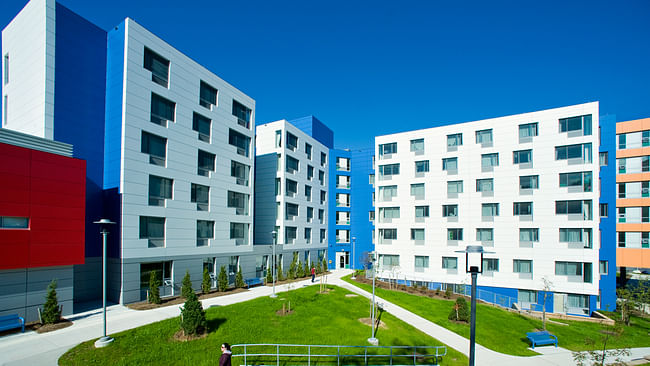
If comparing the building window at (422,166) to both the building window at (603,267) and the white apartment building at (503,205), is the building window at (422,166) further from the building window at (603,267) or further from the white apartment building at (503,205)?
the building window at (603,267)

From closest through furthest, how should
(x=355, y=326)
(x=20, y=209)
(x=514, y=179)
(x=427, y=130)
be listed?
(x=20, y=209) < (x=355, y=326) < (x=514, y=179) < (x=427, y=130)

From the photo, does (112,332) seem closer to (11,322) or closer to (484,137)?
(11,322)

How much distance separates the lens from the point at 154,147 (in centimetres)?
2236

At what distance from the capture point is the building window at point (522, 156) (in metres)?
30.8

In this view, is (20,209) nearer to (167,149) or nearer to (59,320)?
(59,320)

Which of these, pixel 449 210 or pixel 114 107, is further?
pixel 449 210

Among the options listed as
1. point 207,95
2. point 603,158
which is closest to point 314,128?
point 207,95

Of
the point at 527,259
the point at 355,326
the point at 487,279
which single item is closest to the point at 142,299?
the point at 355,326

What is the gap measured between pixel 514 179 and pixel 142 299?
114 feet

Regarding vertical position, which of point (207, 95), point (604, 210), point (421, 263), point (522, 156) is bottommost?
point (421, 263)

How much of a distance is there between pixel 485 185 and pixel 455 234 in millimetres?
6178

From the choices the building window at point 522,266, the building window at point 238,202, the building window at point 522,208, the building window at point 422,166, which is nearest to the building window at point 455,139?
the building window at point 422,166

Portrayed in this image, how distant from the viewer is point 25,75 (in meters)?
20.6

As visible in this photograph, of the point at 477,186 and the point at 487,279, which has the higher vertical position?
the point at 477,186
